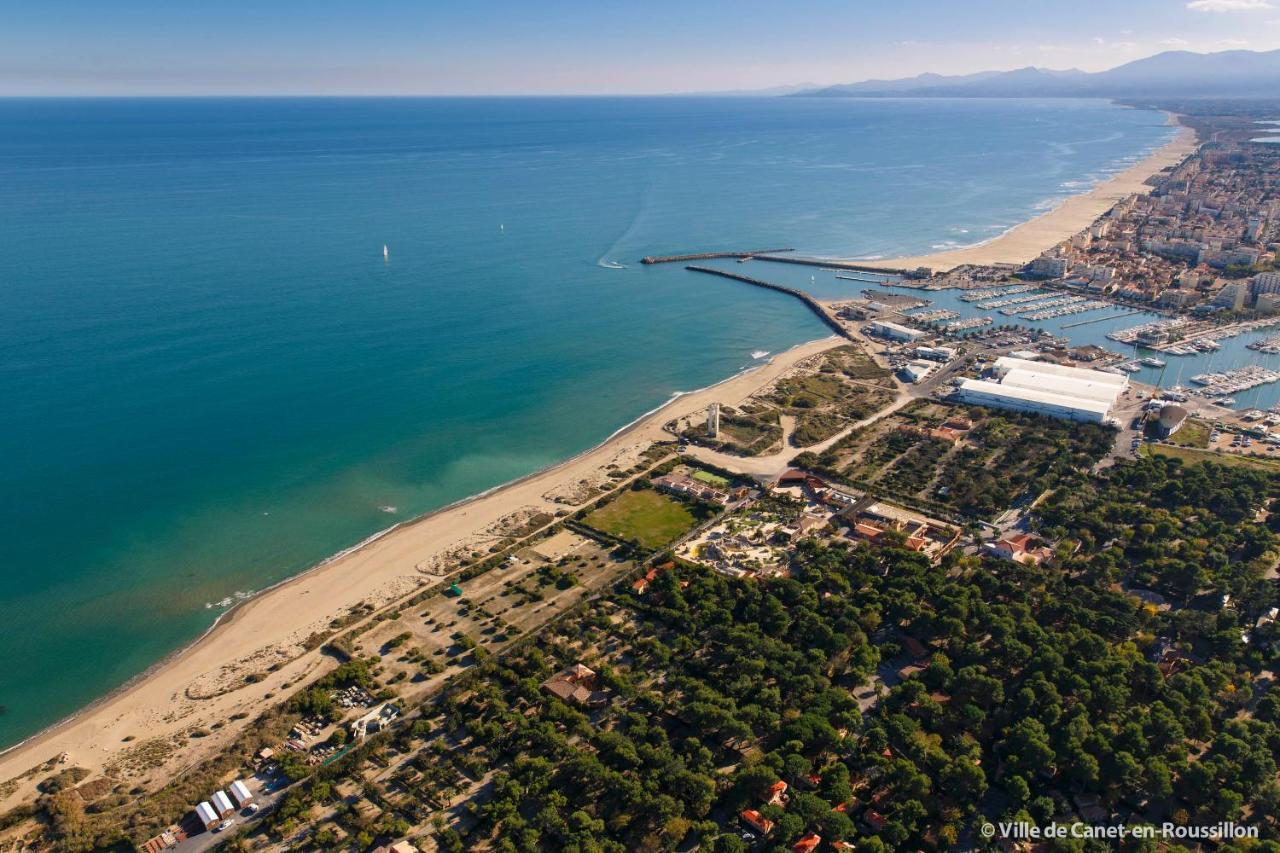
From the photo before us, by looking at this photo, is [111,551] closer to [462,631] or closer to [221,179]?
[462,631]

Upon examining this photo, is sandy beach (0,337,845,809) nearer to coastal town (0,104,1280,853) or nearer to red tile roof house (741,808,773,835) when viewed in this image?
coastal town (0,104,1280,853)

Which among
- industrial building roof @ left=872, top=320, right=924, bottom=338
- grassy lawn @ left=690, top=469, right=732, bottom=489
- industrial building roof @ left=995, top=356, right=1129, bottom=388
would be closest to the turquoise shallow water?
industrial building roof @ left=872, top=320, right=924, bottom=338

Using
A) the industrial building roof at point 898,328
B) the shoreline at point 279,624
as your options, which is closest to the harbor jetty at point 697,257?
the industrial building roof at point 898,328

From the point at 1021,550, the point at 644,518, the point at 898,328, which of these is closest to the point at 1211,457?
the point at 1021,550

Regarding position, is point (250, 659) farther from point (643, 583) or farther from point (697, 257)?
point (697, 257)

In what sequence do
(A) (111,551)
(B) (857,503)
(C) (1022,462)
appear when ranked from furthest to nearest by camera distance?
(C) (1022,462) → (B) (857,503) → (A) (111,551)

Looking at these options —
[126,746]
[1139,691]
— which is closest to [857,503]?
[1139,691]
